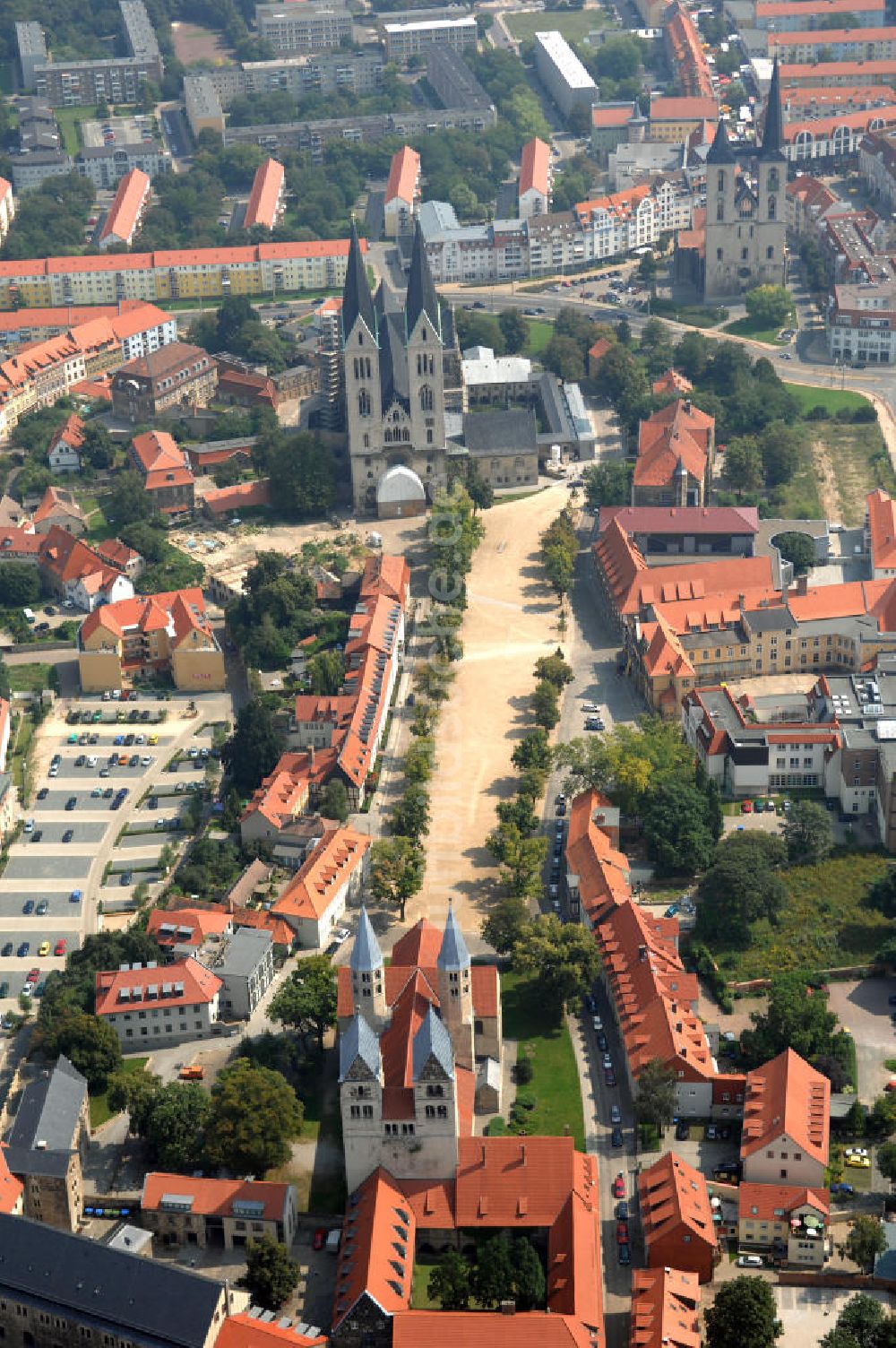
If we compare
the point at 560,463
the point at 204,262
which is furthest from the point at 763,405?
the point at 204,262

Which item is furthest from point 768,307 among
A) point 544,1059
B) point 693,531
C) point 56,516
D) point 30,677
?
point 544,1059

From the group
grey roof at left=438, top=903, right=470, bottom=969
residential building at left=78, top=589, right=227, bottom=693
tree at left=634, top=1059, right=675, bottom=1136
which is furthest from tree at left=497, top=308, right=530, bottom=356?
grey roof at left=438, top=903, right=470, bottom=969

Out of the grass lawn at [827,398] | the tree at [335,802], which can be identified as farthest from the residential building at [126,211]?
the tree at [335,802]

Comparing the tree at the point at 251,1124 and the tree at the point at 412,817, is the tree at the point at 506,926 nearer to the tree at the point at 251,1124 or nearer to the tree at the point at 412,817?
the tree at the point at 412,817

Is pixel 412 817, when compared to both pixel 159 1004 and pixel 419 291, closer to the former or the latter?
pixel 159 1004

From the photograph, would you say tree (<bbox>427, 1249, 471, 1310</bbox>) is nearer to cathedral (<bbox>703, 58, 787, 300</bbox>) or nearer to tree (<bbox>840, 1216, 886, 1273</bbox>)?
tree (<bbox>840, 1216, 886, 1273</bbox>)
